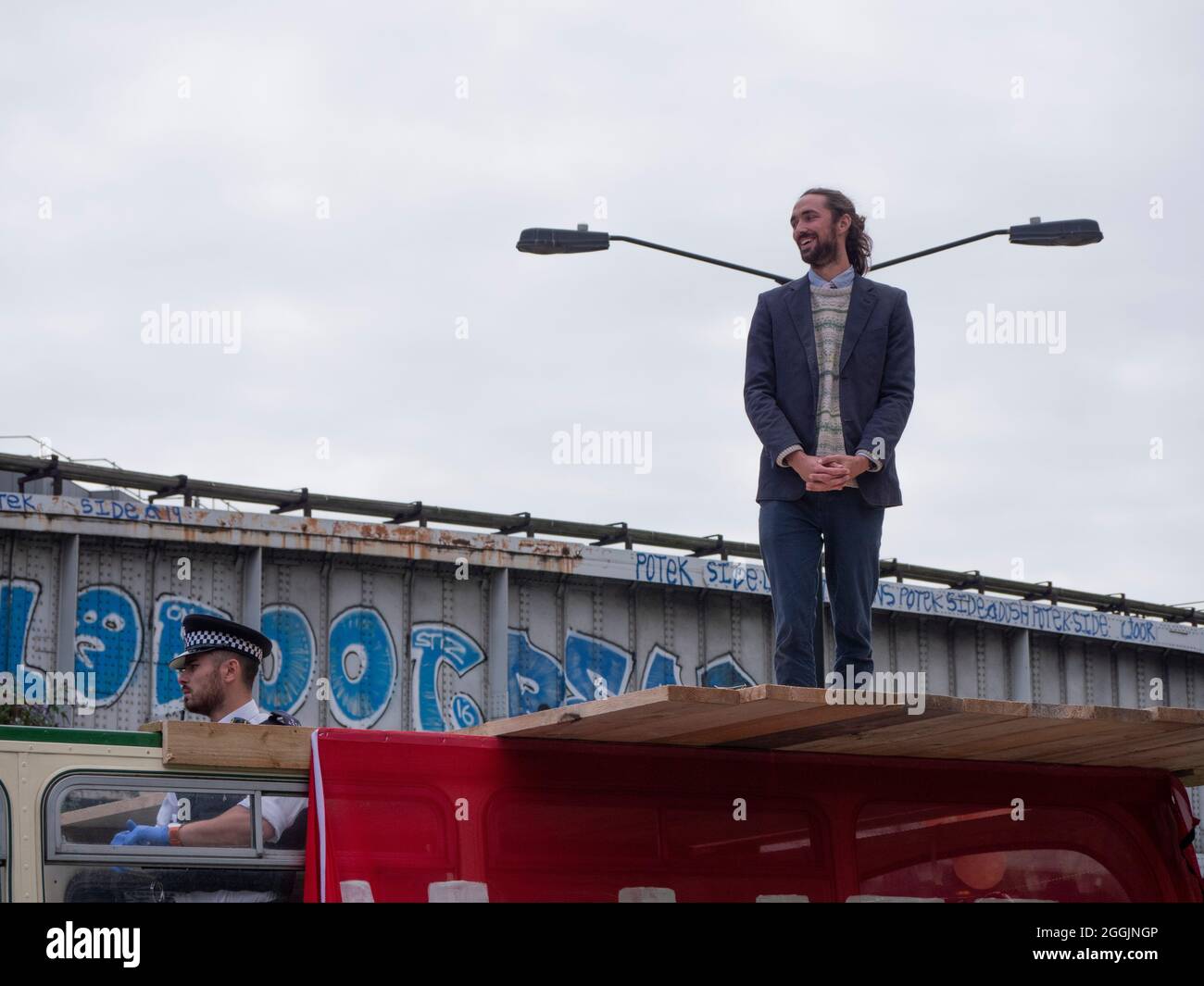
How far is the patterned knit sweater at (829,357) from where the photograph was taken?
6.87 m

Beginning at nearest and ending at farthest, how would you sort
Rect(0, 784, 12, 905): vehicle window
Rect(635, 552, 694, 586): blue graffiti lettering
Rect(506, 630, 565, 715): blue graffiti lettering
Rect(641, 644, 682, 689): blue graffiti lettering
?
Rect(0, 784, 12, 905): vehicle window < Rect(506, 630, 565, 715): blue graffiti lettering < Rect(635, 552, 694, 586): blue graffiti lettering < Rect(641, 644, 682, 689): blue graffiti lettering

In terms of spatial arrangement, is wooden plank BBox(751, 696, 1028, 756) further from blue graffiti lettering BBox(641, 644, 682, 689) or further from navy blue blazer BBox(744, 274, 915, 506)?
blue graffiti lettering BBox(641, 644, 682, 689)

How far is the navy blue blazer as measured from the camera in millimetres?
6793

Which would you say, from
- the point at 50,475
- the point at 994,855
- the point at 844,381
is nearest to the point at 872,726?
the point at 994,855

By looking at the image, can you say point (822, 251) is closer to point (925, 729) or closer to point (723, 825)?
point (925, 729)

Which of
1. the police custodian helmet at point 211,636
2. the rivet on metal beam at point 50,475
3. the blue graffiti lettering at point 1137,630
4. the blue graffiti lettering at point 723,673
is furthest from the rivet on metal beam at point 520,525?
the police custodian helmet at point 211,636

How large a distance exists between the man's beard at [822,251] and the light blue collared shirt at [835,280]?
80 millimetres

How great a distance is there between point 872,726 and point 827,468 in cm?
123

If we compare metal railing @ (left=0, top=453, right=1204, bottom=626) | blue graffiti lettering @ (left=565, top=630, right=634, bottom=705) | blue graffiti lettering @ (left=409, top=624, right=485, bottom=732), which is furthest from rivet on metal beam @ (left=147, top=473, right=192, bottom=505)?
blue graffiti lettering @ (left=565, top=630, right=634, bottom=705)

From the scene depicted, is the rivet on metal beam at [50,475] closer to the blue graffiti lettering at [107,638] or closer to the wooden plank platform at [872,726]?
the blue graffiti lettering at [107,638]

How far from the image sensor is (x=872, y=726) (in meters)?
5.87

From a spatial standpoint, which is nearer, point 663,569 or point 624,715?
point 624,715

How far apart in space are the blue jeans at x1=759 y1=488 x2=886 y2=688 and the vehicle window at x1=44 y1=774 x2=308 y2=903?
2275mm

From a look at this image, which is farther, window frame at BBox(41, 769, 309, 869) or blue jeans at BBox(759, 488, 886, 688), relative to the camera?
blue jeans at BBox(759, 488, 886, 688)
